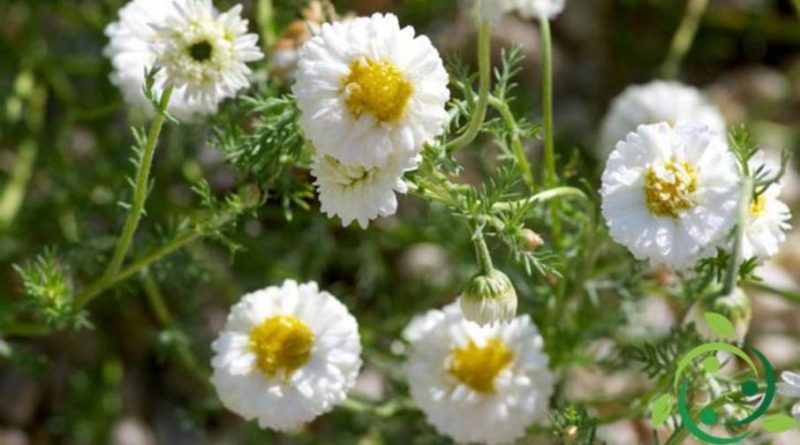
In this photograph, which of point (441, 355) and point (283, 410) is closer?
point (283, 410)

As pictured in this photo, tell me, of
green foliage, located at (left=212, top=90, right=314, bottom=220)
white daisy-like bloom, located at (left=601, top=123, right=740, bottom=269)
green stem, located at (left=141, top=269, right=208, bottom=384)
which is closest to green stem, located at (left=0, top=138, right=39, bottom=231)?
green stem, located at (left=141, top=269, right=208, bottom=384)

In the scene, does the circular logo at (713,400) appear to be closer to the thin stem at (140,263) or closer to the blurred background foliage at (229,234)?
the blurred background foliage at (229,234)

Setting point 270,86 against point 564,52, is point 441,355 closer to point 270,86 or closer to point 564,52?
point 270,86

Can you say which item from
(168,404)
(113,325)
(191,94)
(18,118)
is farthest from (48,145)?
(191,94)

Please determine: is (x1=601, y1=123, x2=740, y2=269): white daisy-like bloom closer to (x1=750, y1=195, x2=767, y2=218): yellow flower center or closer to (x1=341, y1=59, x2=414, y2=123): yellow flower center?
(x1=750, y1=195, x2=767, y2=218): yellow flower center

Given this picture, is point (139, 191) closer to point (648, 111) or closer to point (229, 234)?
point (229, 234)

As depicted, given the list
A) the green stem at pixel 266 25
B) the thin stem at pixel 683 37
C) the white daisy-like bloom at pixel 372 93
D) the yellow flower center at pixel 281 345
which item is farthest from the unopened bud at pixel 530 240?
the thin stem at pixel 683 37
